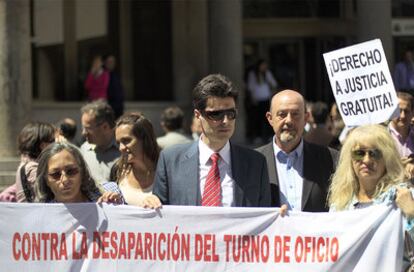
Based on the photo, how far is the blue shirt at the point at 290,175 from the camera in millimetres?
7000

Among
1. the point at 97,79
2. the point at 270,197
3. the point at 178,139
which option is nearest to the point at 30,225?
the point at 270,197

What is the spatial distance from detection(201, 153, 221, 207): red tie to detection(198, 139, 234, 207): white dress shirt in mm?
22

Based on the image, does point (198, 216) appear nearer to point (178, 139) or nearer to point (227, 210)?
point (227, 210)

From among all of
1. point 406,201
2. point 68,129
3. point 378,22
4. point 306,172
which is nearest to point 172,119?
point 68,129

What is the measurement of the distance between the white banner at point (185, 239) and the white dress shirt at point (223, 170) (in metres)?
0.12

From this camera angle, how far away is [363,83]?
7418 mm

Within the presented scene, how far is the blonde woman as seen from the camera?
6.32 meters

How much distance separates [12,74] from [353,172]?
10.1 meters

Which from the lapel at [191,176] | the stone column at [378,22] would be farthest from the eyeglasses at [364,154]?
the stone column at [378,22]

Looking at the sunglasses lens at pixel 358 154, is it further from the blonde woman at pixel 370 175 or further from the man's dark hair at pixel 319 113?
the man's dark hair at pixel 319 113

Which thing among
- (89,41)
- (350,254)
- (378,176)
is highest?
(89,41)

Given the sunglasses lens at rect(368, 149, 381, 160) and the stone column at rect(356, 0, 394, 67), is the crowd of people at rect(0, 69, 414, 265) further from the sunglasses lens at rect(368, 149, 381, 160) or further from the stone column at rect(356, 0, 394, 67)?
the stone column at rect(356, 0, 394, 67)

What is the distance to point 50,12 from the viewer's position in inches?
859

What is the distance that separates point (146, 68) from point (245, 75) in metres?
2.21
